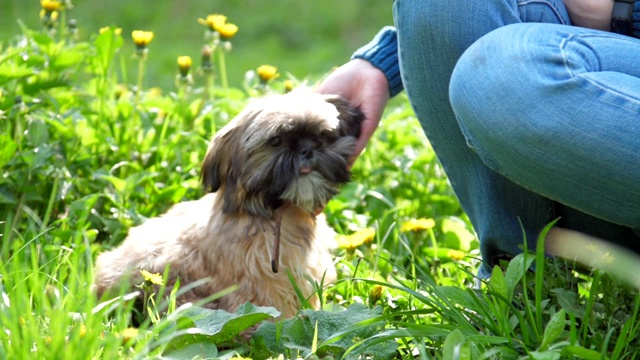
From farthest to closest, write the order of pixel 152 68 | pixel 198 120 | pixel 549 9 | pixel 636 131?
pixel 152 68 < pixel 198 120 < pixel 549 9 < pixel 636 131

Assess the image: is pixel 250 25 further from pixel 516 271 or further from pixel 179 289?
pixel 516 271

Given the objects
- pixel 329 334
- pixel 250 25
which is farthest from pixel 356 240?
pixel 250 25

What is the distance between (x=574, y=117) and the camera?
1764 millimetres

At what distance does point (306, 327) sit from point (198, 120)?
5.05ft

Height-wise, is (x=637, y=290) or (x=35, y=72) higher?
(x=35, y=72)

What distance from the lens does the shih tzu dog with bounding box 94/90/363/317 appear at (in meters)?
2.28

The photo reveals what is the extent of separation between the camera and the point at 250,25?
709cm

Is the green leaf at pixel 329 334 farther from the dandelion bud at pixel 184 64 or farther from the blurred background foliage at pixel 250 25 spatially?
the blurred background foliage at pixel 250 25

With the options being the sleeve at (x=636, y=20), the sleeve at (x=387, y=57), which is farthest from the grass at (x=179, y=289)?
the sleeve at (x=636, y=20)

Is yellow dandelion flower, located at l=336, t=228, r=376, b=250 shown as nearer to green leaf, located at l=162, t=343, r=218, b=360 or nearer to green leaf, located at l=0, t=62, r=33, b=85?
green leaf, located at l=162, t=343, r=218, b=360

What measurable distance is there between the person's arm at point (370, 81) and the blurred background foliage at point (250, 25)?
3489 millimetres

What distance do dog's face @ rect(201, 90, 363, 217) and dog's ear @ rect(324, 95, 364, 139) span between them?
1.2 inches

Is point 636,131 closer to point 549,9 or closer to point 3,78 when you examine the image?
point 549,9

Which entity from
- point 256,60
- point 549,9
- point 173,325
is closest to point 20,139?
point 173,325
